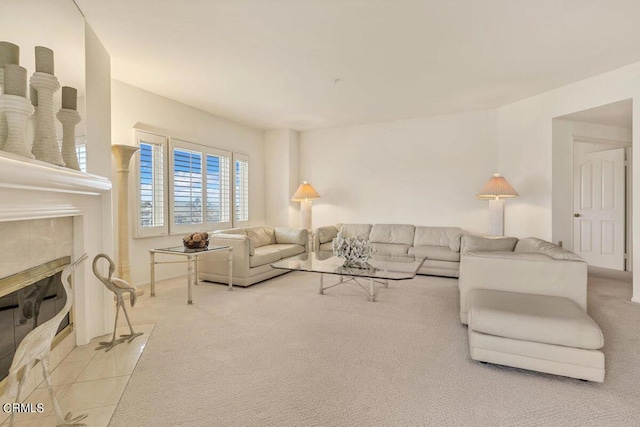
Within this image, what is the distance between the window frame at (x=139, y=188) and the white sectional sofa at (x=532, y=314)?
401 centimetres

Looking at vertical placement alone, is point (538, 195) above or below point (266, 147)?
below

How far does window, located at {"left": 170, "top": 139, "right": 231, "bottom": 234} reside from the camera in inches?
185

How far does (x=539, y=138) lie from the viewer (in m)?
4.65

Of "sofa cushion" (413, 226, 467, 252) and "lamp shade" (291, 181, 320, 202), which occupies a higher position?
"lamp shade" (291, 181, 320, 202)

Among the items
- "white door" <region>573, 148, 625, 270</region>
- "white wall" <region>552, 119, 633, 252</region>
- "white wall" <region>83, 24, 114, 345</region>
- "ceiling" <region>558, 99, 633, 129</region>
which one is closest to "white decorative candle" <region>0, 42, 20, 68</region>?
"white wall" <region>83, 24, 114, 345</region>

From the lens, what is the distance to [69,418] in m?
1.62

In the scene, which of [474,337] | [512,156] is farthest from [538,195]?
[474,337]

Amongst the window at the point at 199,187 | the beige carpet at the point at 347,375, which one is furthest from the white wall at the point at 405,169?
the beige carpet at the point at 347,375

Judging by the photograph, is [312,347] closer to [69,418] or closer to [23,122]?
[69,418]

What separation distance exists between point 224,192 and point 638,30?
5.64m

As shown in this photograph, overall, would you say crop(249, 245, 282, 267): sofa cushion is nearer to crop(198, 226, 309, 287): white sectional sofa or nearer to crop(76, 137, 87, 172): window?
crop(198, 226, 309, 287): white sectional sofa

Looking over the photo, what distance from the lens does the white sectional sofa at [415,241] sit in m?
4.64

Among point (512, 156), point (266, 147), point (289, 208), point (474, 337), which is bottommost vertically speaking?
point (474, 337)

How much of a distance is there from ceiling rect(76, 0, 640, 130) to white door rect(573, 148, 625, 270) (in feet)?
6.55
